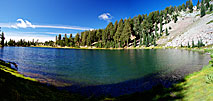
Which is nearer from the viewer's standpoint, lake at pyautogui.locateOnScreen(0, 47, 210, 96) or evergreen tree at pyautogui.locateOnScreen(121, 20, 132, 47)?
lake at pyautogui.locateOnScreen(0, 47, 210, 96)

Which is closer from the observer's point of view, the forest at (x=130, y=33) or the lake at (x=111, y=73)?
the lake at (x=111, y=73)

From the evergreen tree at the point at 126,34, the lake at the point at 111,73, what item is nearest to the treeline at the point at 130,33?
the evergreen tree at the point at 126,34

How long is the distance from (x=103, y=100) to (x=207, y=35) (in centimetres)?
10848

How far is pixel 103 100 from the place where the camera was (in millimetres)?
10039

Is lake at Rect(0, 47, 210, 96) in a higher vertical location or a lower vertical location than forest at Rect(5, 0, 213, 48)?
lower

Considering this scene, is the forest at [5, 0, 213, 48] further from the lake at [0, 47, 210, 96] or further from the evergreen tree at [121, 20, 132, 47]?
the lake at [0, 47, 210, 96]

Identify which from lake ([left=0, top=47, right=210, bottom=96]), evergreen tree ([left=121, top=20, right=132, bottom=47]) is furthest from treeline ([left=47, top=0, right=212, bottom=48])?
lake ([left=0, top=47, right=210, bottom=96])

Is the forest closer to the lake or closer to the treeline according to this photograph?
the treeline

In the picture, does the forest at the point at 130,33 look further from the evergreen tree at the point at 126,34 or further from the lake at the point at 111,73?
the lake at the point at 111,73

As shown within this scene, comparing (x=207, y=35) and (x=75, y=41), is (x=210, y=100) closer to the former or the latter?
(x=207, y=35)

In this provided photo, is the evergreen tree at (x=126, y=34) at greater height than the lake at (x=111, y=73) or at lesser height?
greater

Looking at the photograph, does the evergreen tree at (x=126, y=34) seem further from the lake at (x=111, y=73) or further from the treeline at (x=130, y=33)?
the lake at (x=111, y=73)

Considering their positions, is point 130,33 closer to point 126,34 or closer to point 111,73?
point 126,34

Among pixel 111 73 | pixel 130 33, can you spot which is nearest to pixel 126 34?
pixel 130 33
